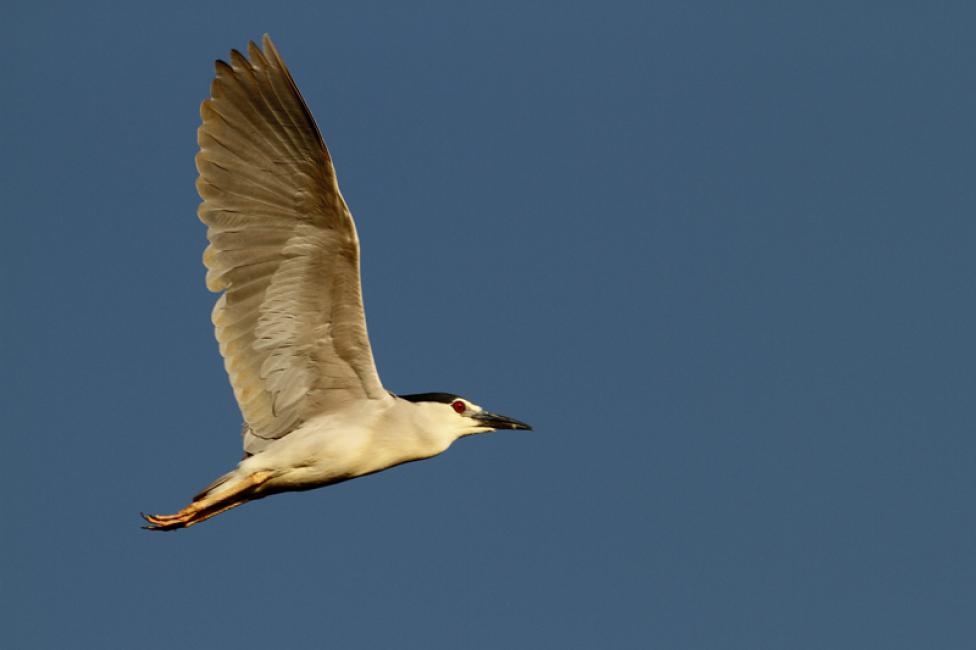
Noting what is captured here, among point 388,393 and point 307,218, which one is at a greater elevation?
point 307,218

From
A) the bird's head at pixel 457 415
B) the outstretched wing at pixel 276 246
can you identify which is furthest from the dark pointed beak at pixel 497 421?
the outstretched wing at pixel 276 246

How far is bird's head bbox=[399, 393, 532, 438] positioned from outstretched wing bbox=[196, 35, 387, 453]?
0.62 m

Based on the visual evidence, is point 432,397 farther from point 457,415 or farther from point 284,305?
point 284,305

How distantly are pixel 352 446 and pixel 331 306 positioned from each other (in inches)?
54.3

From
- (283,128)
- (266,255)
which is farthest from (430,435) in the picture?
(283,128)

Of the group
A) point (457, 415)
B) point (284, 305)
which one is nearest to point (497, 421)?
point (457, 415)

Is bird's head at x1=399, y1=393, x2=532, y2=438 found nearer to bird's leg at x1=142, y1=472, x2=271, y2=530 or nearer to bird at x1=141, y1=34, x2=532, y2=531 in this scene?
bird at x1=141, y1=34, x2=532, y2=531

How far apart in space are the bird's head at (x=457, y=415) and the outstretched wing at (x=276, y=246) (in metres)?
0.62

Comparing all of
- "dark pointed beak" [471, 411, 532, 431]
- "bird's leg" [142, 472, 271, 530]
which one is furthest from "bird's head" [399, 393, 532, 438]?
"bird's leg" [142, 472, 271, 530]

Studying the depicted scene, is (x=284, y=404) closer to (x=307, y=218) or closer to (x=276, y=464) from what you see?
(x=276, y=464)

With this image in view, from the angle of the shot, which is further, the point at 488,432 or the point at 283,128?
the point at 488,432

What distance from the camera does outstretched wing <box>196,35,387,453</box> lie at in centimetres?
1132

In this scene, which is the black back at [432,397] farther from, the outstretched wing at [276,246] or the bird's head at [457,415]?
the outstretched wing at [276,246]

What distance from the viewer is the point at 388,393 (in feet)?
40.7
